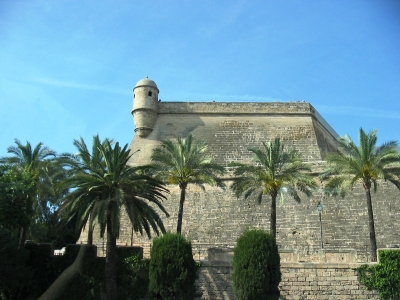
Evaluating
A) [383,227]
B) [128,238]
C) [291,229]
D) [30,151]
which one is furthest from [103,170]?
[383,227]

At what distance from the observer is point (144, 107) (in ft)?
83.6

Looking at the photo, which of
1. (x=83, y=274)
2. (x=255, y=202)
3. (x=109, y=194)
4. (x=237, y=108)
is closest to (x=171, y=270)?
(x=109, y=194)

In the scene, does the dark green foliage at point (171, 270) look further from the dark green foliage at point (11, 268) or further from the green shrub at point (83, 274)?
the dark green foliage at point (11, 268)

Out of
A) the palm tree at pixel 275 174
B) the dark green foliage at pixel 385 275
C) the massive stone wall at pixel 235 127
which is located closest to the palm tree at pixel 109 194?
the palm tree at pixel 275 174

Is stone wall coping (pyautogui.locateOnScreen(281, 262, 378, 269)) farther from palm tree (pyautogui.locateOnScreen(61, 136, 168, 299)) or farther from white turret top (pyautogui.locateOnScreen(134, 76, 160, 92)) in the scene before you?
white turret top (pyautogui.locateOnScreen(134, 76, 160, 92))

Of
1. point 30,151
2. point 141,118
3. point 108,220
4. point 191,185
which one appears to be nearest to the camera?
point 108,220

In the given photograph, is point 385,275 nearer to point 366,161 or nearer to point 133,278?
point 366,161

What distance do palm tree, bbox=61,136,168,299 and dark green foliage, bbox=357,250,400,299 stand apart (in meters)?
6.54

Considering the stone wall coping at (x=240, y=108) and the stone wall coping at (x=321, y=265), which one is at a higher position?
the stone wall coping at (x=240, y=108)

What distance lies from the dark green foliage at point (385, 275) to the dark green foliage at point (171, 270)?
5.35 meters

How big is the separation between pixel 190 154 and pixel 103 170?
414 cm

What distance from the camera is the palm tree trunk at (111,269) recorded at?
14672 millimetres

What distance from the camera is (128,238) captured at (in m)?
21.7

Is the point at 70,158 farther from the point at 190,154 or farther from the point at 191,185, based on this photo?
the point at 191,185
